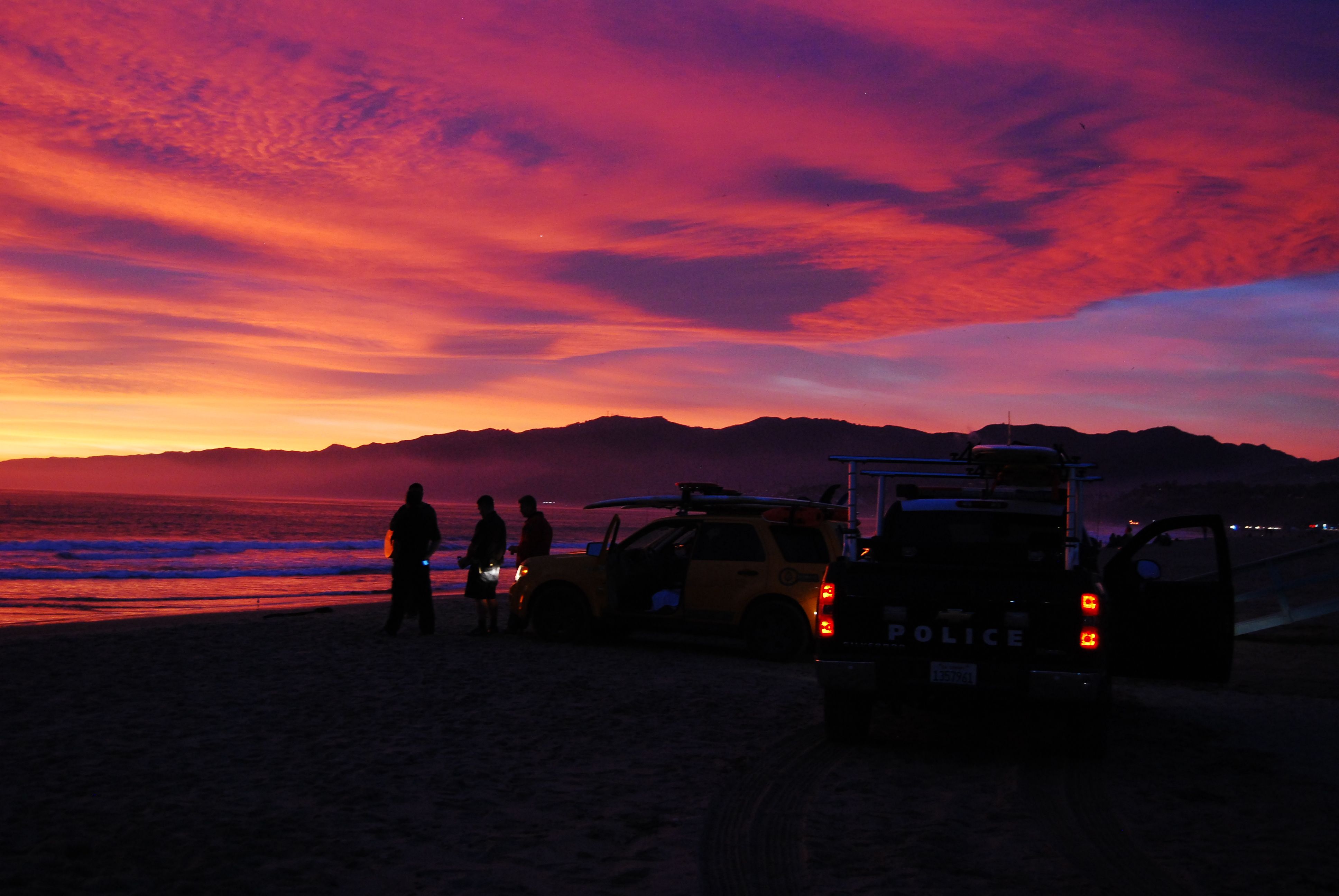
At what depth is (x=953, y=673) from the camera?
742 centimetres

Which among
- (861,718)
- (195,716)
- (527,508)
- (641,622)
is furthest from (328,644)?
(861,718)

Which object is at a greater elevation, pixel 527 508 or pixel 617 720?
pixel 527 508

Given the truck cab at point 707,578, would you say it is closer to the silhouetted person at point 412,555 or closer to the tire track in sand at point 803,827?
the silhouetted person at point 412,555

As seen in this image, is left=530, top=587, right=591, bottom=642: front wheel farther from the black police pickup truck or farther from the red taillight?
the red taillight

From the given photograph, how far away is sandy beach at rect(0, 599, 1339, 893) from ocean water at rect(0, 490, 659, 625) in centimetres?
1196

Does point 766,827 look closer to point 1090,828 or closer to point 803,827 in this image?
point 803,827

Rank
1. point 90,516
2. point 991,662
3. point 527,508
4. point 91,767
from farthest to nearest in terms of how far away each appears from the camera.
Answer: point 90,516, point 527,508, point 991,662, point 91,767

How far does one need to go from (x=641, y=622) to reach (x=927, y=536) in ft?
18.0

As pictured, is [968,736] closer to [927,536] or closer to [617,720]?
[927,536]

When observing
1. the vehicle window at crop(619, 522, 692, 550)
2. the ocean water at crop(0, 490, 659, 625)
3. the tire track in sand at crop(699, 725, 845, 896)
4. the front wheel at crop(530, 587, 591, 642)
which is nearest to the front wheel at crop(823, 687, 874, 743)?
the tire track in sand at crop(699, 725, 845, 896)

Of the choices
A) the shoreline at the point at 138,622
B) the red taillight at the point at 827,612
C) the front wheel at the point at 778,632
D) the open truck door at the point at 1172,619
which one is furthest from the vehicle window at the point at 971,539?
the shoreline at the point at 138,622

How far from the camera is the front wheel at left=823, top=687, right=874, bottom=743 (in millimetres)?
8016

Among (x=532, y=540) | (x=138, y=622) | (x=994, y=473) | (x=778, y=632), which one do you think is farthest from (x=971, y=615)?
(x=138, y=622)

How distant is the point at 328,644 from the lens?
13.5 metres
